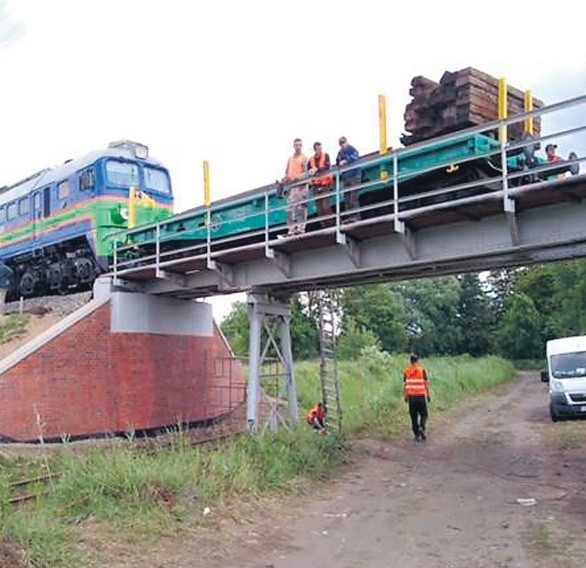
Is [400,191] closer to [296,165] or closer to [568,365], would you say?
[296,165]

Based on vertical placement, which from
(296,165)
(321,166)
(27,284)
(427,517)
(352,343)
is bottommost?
(427,517)

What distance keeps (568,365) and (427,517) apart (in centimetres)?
1062

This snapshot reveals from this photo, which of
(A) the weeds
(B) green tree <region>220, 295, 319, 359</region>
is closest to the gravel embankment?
(A) the weeds

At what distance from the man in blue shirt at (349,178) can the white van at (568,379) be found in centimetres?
869

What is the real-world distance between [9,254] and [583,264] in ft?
101

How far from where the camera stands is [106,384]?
17125 mm

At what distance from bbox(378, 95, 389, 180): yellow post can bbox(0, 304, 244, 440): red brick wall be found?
27.3 feet

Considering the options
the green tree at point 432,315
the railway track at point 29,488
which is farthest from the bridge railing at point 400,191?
the green tree at point 432,315

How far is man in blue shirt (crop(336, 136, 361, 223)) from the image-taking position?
41.8 feet

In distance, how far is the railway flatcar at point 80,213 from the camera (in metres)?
18.9

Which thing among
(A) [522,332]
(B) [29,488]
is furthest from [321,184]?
(A) [522,332]

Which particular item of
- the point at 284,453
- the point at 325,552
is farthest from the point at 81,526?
the point at 284,453

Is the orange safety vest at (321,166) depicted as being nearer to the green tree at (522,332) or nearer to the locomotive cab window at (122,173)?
the locomotive cab window at (122,173)

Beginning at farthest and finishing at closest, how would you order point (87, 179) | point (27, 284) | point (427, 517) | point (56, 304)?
point (27, 284) < point (87, 179) < point (56, 304) < point (427, 517)
